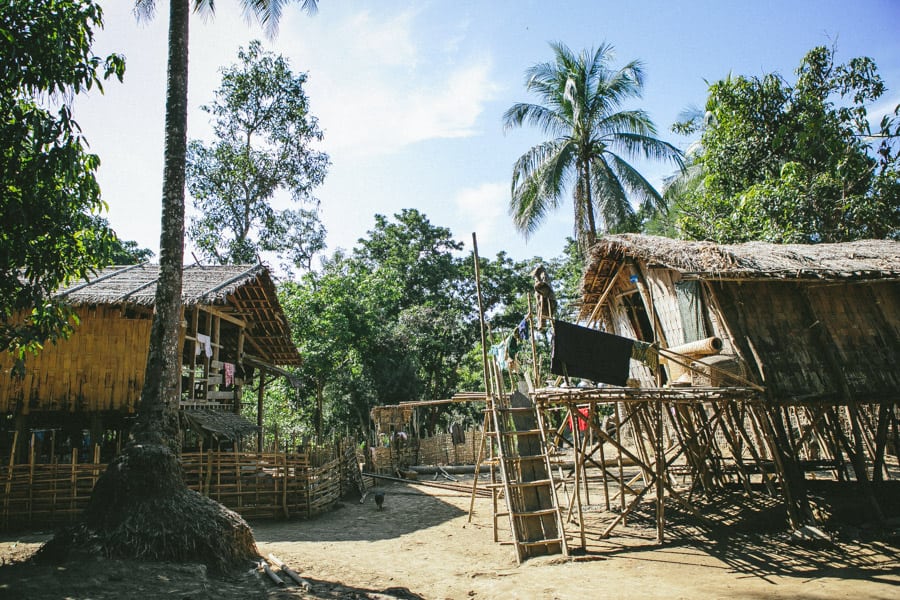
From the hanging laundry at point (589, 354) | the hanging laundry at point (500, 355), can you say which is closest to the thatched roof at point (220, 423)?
the hanging laundry at point (500, 355)

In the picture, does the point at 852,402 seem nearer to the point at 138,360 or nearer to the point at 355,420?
the point at 138,360

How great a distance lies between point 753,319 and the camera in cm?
934

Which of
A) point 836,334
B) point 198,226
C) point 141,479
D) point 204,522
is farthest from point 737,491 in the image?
point 198,226

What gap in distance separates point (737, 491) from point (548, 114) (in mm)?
13126

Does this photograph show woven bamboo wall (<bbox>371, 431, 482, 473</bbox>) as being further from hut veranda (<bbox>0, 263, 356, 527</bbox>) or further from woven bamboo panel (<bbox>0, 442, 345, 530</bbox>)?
woven bamboo panel (<bbox>0, 442, 345, 530</bbox>)

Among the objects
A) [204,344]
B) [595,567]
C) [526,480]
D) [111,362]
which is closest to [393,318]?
[204,344]

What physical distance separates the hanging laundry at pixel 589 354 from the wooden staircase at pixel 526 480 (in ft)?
3.04

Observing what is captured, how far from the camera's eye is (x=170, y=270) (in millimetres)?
7656

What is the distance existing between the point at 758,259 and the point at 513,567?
657 centimetres

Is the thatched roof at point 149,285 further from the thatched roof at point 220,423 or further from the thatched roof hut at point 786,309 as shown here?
the thatched roof hut at point 786,309

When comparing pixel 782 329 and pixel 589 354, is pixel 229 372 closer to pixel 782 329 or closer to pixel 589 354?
pixel 589 354

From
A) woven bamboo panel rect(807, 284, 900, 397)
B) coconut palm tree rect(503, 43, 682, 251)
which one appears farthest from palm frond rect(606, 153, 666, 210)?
woven bamboo panel rect(807, 284, 900, 397)

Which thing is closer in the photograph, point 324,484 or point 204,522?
point 204,522

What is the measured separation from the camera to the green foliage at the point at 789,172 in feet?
44.0
